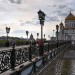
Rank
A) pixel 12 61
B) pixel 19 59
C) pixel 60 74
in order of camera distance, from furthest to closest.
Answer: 1. pixel 60 74
2. pixel 19 59
3. pixel 12 61

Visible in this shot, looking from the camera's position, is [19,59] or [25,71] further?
[19,59]

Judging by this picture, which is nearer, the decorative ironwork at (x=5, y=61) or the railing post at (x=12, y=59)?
the decorative ironwork at (x=5, y=61)

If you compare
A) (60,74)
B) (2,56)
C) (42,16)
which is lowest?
(60,74)

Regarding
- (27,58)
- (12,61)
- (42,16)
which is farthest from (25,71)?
(42,16)

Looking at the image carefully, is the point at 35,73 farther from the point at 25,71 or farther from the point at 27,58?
the point at 25,71

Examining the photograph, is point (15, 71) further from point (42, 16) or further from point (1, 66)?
point (42, 16)

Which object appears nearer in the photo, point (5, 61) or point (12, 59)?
point (5, 61)

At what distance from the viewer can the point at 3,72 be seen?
11.8m

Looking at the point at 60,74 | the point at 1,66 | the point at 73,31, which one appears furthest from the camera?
the point at 73,31

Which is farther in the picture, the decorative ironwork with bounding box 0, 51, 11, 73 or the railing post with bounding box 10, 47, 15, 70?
the railing post with bounding box 10, 47, 15, 70

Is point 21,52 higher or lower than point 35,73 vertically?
higher

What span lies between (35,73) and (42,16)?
656cm

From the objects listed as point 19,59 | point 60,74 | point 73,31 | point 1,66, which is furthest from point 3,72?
point 73,31

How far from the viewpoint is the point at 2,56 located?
11.8 metres
